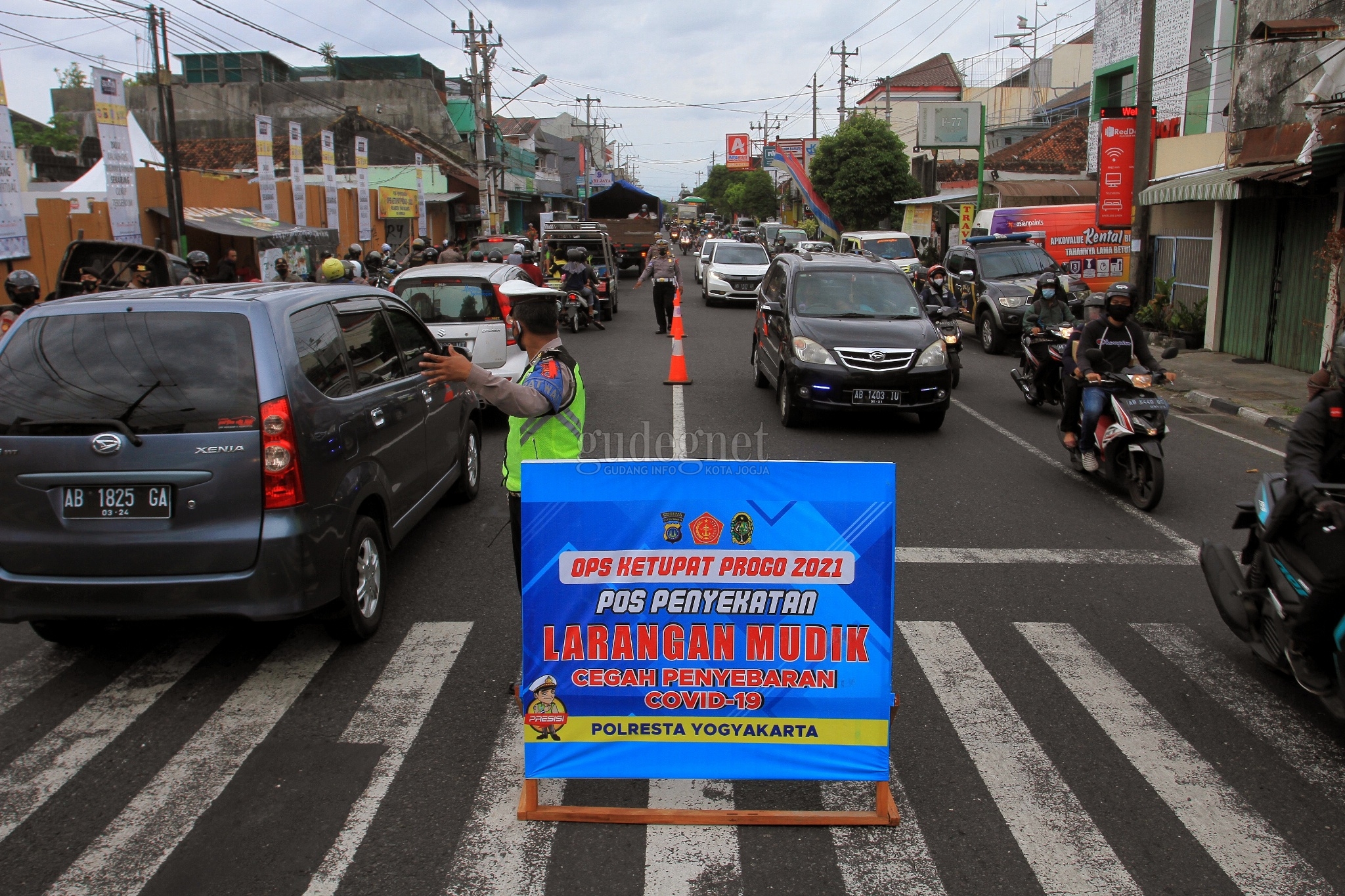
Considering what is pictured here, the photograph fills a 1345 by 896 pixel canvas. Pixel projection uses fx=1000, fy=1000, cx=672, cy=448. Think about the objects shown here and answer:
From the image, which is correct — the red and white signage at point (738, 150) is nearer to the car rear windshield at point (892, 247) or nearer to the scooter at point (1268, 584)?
the car rear windshield at point (892, 247)

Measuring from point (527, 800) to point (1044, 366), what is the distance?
9.23 metres

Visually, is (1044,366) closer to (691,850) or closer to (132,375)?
(691,850)

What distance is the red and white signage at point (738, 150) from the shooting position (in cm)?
8581

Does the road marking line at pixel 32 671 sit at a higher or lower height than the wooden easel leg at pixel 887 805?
lower

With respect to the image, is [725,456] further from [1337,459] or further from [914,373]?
[1337,459]

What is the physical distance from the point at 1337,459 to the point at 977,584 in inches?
84.4

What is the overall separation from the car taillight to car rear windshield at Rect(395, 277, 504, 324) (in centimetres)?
630

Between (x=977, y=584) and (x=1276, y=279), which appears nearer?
(x=977, y=584)

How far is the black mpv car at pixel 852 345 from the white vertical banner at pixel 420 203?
27.2m

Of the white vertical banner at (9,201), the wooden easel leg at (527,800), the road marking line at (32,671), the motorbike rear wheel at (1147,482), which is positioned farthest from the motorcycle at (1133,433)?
the white vertical banner at (9,201)

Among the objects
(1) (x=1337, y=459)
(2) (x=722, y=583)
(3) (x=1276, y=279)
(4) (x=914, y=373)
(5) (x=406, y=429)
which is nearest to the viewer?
(2) (x=722, y=583)

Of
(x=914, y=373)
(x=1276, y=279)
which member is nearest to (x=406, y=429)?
(x=914, y=373)

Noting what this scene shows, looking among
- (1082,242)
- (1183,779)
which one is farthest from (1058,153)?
(1183,779)

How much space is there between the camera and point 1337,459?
4.39m
